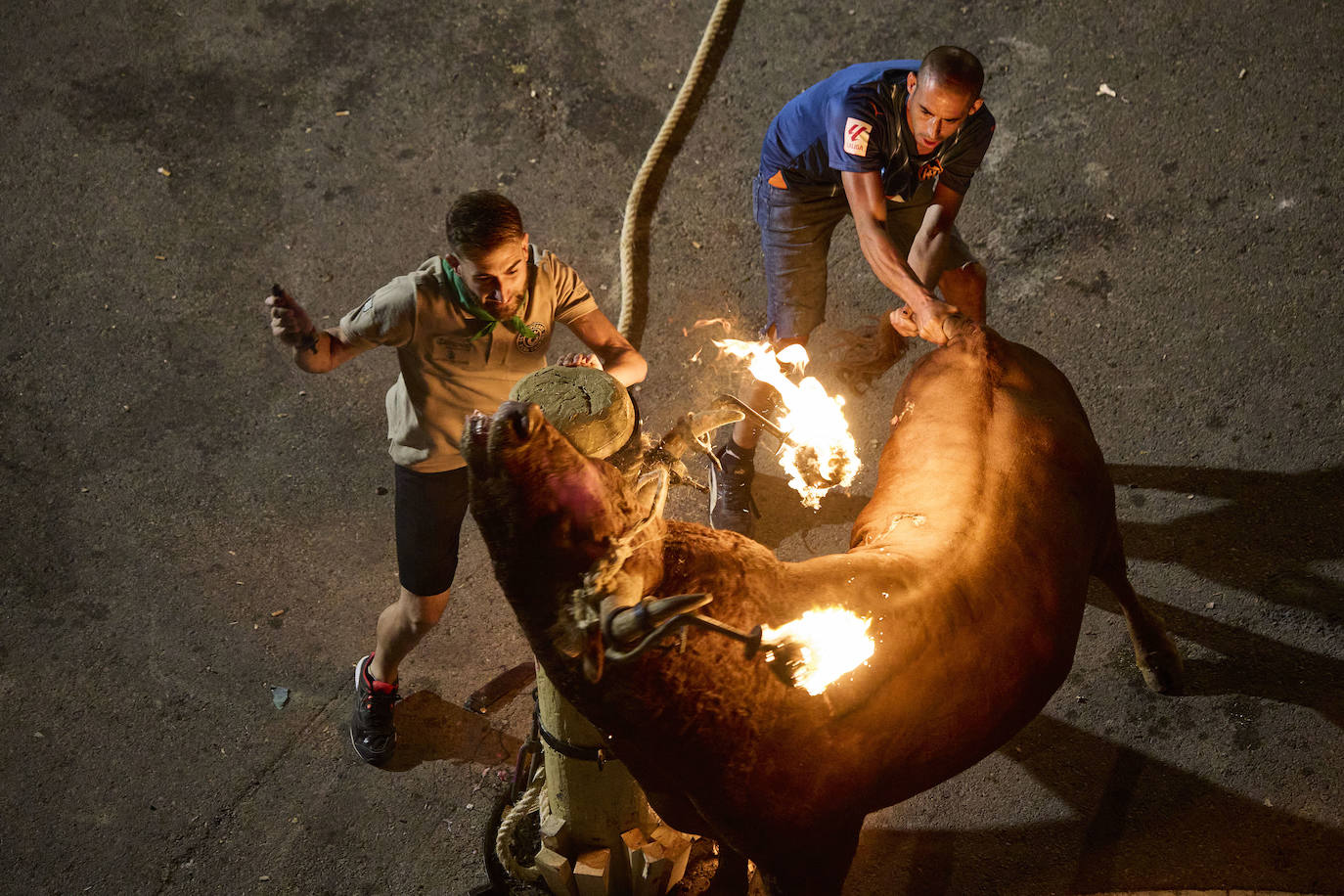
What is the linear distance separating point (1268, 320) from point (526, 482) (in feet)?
14.7

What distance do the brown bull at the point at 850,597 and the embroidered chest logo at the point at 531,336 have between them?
1170 mm

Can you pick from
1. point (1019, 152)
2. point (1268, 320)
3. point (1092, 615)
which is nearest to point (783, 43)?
point (1019, 152)

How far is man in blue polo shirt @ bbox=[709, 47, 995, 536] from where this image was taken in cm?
312

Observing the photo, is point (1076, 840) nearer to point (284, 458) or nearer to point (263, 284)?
point (284, 458)

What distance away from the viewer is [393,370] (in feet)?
15.5

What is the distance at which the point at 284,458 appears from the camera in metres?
4.50

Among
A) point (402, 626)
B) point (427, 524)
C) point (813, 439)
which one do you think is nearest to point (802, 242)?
point (813, 439)

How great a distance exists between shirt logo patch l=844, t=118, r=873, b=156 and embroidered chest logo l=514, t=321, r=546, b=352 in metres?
1.32

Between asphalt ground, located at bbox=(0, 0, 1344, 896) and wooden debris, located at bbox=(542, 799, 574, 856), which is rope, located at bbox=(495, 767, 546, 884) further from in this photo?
asphalt ground, located at bbox=(0, 0, 1344, 896)

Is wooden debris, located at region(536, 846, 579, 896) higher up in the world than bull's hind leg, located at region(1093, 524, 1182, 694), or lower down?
lower down

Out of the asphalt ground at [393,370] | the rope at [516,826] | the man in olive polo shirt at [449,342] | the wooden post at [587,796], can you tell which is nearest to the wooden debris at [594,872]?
the wooden post at [587,796]

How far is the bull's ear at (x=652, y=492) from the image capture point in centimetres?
166

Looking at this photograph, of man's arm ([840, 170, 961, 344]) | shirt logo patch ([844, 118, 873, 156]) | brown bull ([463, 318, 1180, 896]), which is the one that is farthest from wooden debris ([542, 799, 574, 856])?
shirt logo patch ([844, 118, 873, 156])

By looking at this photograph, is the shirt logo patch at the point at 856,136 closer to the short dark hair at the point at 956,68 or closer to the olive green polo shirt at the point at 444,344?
the short dark hair at the point at 956,68
